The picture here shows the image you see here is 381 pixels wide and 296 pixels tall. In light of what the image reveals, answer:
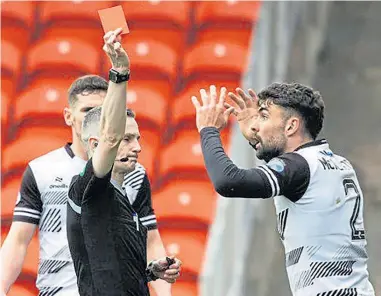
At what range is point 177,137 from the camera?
6.72 meters

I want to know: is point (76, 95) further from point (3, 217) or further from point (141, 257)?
point (3, 217)

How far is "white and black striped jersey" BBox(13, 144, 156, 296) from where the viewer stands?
14.5 feet

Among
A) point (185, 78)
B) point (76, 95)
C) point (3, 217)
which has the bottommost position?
point (3, 217)

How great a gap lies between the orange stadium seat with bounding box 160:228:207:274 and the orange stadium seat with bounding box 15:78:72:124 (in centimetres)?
115

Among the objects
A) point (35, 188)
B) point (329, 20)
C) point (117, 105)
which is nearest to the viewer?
point (117, 105)

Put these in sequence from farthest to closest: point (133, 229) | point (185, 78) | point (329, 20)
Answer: point (329, 20) → point (185, 78) → point (133, 229)

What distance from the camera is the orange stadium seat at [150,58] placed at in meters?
7.16

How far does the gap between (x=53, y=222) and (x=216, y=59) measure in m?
2.89

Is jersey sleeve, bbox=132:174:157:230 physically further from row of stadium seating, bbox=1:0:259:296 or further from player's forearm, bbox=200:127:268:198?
row of stadium seating, bbox=1:0:259:296

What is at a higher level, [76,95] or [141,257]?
[76,95]

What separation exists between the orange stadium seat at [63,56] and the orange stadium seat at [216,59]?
606 millimetres

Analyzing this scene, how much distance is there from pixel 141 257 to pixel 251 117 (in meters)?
0.64

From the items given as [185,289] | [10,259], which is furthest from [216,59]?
[10,259]

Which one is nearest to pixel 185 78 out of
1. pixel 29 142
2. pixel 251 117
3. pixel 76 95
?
pixel 29 142
